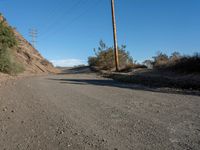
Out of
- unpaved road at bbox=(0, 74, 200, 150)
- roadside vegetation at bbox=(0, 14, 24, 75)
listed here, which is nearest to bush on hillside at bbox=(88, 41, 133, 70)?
roadside vegetation at bbox=(0, 14, 24, 75)

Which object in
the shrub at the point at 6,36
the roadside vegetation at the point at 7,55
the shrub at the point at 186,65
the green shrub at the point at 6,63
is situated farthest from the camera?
the shrub at the point at 6,36

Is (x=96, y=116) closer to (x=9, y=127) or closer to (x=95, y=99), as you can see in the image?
(x=9, y=127)

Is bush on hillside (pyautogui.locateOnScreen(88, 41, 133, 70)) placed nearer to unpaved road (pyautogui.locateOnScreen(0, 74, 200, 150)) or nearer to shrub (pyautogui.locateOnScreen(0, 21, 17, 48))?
shrub (pyautogui.locateOnScreen(0, 21, 17, 48))

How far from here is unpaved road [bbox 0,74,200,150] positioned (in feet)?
17.5

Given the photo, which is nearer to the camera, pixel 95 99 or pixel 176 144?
pixel 176 144

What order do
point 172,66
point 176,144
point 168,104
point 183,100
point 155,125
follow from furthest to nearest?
1. point 172,66
2. point 183,100
3. point 168,104
4. point 155,125
5. point 176,144

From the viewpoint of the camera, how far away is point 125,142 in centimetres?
538

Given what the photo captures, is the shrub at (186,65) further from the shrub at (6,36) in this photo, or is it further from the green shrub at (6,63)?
the shrub at (6,36)

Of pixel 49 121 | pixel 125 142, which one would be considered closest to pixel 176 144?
pixel 125 142

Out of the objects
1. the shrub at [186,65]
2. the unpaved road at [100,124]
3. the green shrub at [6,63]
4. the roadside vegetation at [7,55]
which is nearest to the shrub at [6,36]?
the roadside vegetation at [7,55]

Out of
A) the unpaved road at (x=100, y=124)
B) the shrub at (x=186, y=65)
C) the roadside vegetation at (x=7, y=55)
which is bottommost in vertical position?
the unpaved road at (x=100, y=124)

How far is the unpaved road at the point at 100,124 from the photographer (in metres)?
5.34

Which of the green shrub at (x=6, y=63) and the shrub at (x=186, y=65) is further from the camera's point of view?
the green shrub at (x=6, y=63)

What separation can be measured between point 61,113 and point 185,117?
3532mm
